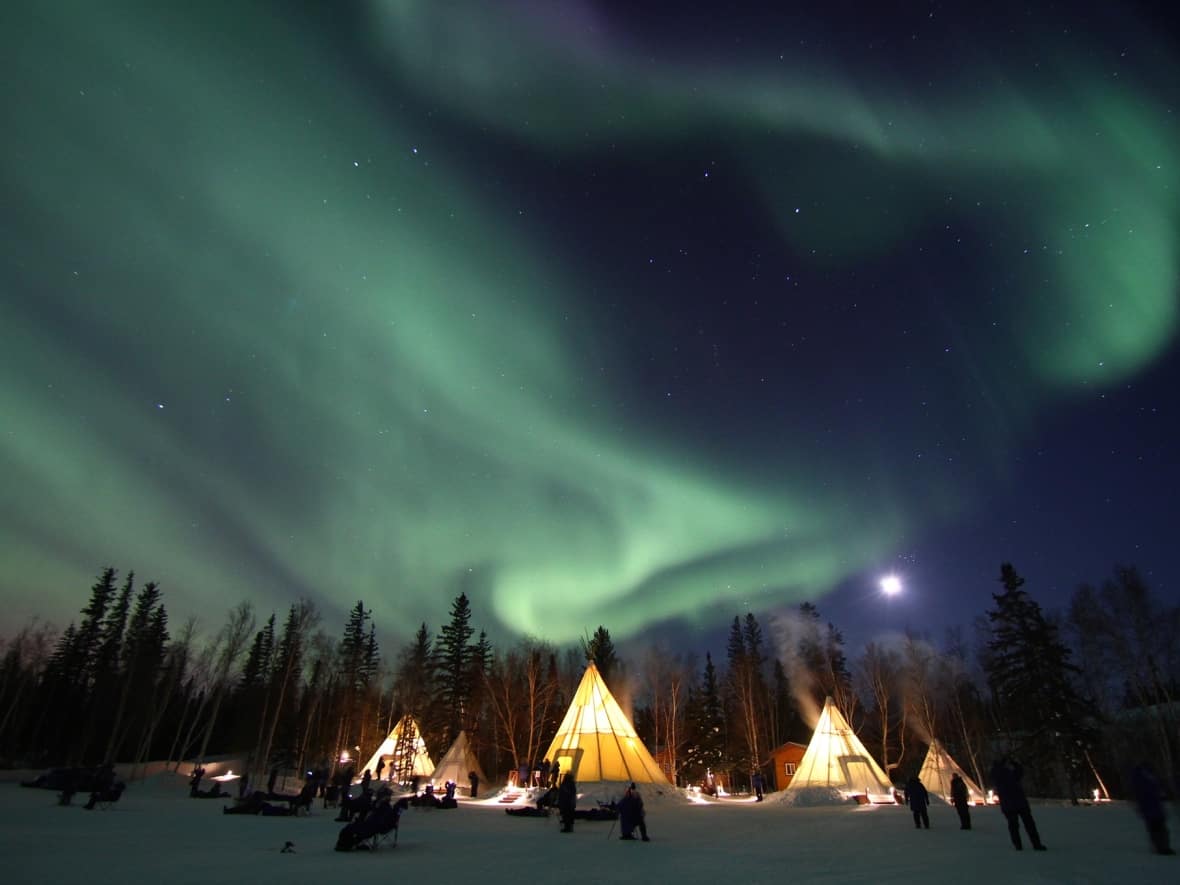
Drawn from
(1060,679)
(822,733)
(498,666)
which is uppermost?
(498,666)

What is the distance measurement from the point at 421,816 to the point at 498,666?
4669cm

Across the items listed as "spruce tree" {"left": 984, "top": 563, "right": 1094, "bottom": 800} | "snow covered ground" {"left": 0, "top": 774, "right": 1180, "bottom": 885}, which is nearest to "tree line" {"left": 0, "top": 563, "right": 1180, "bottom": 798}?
"spruce tree" {"left": 984, "top": 563, "right": 1094, "bottom": 800}

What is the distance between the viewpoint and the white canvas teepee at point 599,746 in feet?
95.9

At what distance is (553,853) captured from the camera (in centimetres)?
1114

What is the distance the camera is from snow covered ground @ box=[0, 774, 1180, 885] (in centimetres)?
800

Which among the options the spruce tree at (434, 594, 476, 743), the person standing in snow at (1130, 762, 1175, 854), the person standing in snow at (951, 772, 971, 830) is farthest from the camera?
the spruce tree at (434, 594, 476, 743)

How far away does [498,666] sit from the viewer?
6488cm

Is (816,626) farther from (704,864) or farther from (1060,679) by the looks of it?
(704,864)

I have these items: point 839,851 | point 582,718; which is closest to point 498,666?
point 582,718

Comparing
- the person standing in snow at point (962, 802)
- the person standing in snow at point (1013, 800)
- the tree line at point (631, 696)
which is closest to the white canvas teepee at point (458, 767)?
the tree line at point (631, 696)

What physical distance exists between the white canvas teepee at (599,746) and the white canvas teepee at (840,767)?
7.96 metres

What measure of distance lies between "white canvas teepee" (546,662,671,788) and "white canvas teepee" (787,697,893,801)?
796 centimetres

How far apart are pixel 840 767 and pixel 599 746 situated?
12.6 metres

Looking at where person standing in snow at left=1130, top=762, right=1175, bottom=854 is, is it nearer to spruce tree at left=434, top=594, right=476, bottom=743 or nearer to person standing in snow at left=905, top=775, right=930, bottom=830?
person standing in snow at left=905, top=775, right=930, bottom=830
